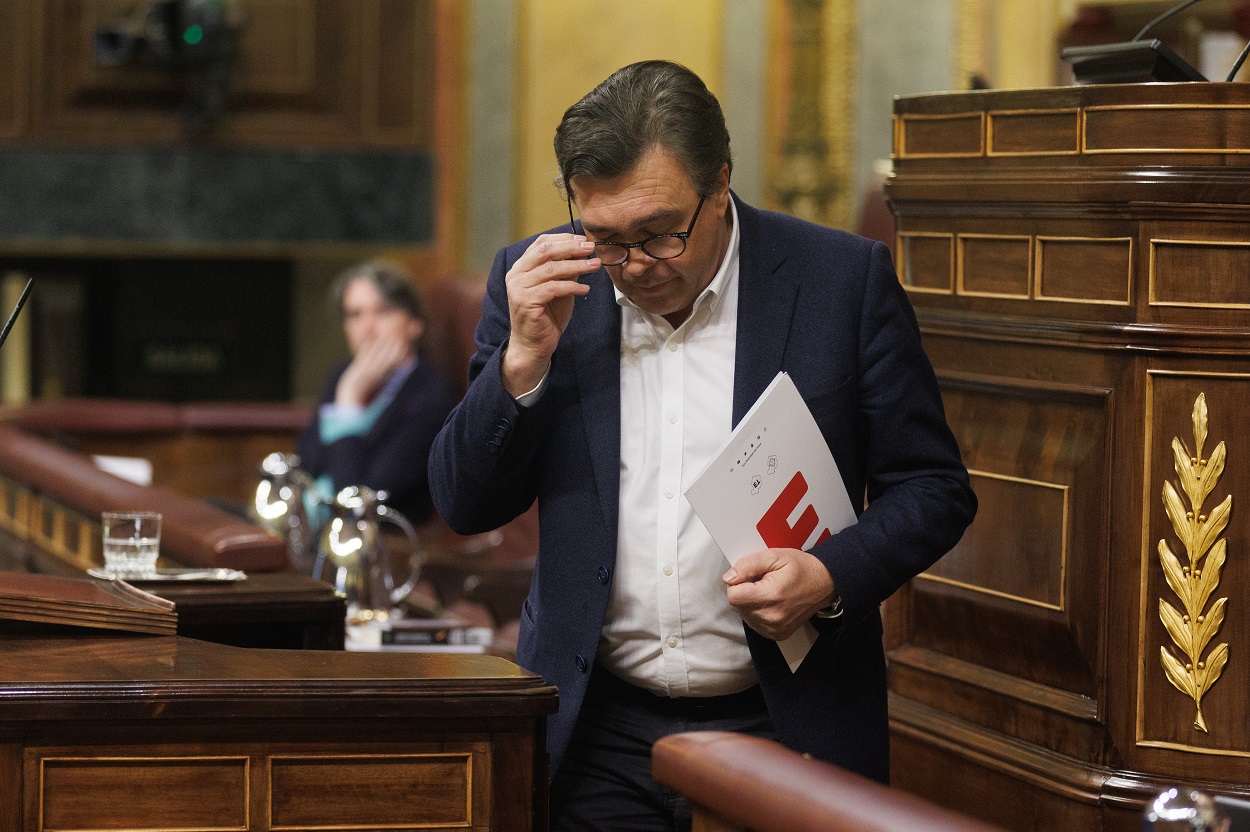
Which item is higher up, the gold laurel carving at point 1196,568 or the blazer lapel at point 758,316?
the blazer lapel at point 758,316

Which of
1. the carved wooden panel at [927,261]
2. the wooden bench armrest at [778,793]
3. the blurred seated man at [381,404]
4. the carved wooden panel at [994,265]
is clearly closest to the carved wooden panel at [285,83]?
the blurred seated man at [381,404]

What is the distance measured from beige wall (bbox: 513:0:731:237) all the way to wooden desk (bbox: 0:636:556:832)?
4.80 meters

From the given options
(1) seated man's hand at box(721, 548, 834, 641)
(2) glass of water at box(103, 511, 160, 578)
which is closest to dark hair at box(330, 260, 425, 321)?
(2) glass of water at box(103, 511, 160, 578)

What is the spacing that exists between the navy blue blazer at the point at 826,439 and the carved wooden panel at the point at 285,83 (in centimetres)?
462

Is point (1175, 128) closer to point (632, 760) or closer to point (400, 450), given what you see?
point (632, 760)

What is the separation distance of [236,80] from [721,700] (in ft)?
16.4

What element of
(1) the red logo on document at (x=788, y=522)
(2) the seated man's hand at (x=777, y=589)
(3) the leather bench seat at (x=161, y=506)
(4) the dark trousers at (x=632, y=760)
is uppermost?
(1) the red logo on document at (x=788, y=522)

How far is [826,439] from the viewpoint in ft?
6.79

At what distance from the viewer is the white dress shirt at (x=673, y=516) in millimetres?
2045

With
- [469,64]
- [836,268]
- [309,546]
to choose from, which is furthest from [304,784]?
[469,64]

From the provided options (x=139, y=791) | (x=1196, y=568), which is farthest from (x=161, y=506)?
(x=1196, y=568)

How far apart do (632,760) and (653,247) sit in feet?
1.93

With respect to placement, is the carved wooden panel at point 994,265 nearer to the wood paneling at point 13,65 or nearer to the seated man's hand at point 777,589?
the seated man's hand at point 777,589

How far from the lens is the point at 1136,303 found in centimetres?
221
